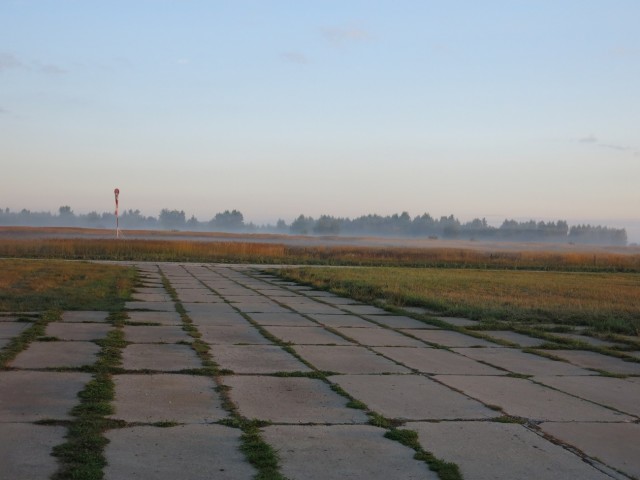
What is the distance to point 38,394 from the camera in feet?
17.3

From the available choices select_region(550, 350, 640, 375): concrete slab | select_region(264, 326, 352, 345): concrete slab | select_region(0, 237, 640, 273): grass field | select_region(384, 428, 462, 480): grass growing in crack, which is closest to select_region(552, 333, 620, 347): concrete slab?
select_region(550, 350, 640, 375): concrete slab

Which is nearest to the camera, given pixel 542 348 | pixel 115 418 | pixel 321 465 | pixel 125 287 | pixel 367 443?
pixel 321 465

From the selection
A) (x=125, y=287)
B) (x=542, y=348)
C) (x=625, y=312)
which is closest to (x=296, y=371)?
(x=542, y=348)

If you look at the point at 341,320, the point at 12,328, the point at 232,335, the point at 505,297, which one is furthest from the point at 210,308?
the point at 505,297

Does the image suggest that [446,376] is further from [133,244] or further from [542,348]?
[133,244]

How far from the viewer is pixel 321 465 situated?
3.96 meters

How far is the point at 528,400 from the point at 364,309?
7099 millimetres

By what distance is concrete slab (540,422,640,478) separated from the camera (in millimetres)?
4254

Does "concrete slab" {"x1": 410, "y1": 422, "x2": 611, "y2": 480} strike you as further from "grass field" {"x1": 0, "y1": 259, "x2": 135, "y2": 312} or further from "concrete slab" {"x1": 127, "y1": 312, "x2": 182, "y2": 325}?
"grass field" {"x1": 0, "y1": 259, "x2": 135, "y2": 312}

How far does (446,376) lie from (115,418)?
10.1 feet

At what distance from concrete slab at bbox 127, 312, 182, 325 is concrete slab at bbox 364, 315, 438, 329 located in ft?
9.39

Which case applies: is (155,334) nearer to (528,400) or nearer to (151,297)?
(528,400)

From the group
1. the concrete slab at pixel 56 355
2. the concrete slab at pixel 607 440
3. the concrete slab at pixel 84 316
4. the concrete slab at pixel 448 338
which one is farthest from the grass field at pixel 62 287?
the concrete slab at pixel 607 440

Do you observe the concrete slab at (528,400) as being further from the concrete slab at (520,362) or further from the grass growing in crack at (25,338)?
the grass growing in crack at (25,338)
